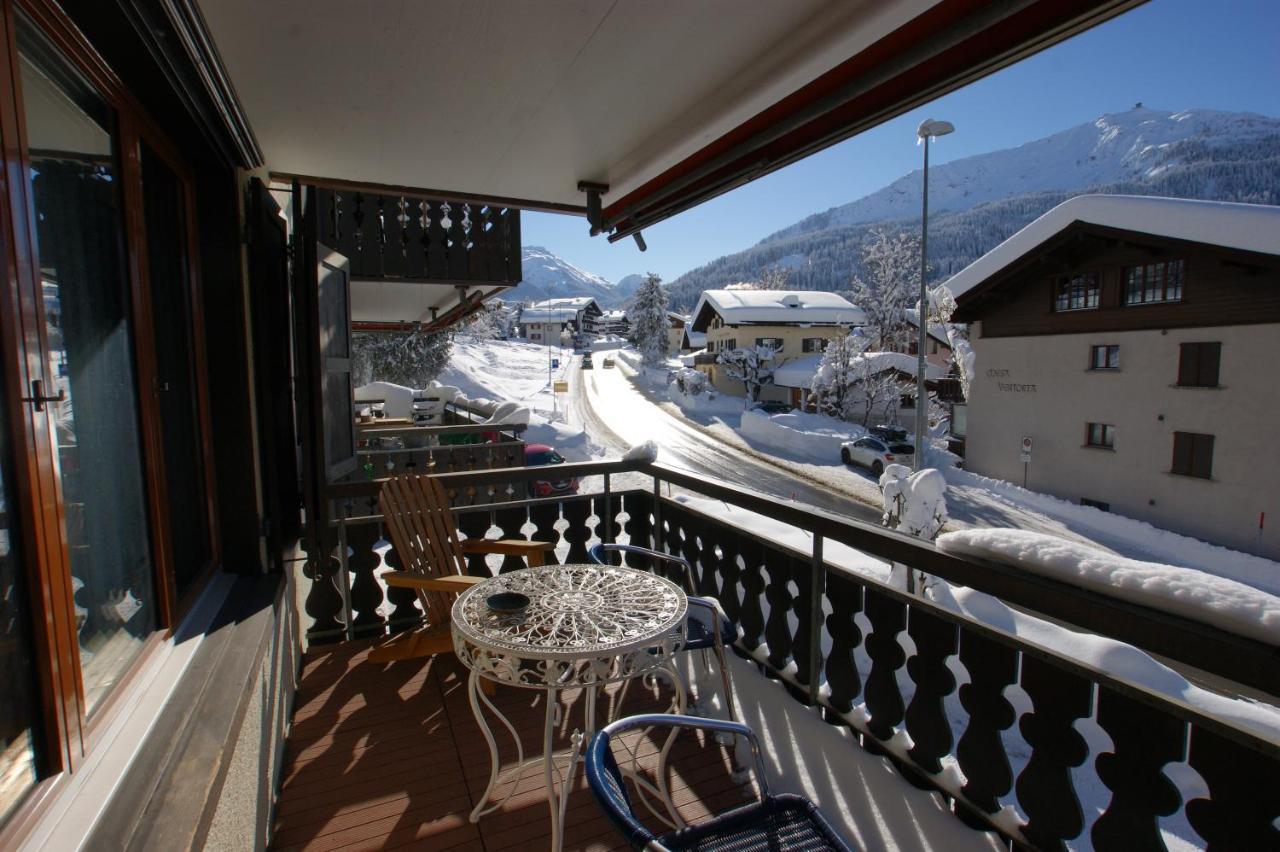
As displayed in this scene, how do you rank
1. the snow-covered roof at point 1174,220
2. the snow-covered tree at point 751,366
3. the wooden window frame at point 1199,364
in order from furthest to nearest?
the snow-covered tree at point 751,366 → the wooden window frame at point 1199,364 → the snow-covered roof at point 1174,220

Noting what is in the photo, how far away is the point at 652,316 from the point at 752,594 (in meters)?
43.5

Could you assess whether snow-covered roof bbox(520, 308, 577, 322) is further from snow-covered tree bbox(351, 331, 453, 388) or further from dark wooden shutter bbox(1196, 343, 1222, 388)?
dark wooden shutter bbox(1196, 343, 1222, 388)

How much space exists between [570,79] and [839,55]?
0.82m

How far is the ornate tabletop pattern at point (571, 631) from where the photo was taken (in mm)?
1706

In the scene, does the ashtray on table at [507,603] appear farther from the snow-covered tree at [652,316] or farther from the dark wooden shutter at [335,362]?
the snow-covered tree at [652,316]

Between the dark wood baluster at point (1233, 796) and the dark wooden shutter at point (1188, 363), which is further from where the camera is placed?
the dark wooden shutter at point (1188, 363)

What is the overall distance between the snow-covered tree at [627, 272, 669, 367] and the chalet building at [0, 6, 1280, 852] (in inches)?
1636

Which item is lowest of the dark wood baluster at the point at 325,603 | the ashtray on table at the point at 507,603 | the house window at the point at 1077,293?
the dark wood baluster at the point at 325,603

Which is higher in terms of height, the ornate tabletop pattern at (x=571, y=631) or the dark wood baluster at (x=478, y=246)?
the dark wood baluster at (x=478, y=246)

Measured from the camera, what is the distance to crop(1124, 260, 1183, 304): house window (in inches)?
563

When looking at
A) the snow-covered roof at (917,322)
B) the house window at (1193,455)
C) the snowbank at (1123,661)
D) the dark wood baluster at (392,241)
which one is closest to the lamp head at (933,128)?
the house window at (1193,455)

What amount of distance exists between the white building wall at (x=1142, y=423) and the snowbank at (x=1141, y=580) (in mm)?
16503

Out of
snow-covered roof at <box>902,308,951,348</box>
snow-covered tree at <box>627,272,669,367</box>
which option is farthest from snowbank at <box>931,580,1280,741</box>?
snow-covered tree at <box>627,272,669,367</box>

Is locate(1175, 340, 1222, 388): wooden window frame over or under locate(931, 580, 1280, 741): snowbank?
over
